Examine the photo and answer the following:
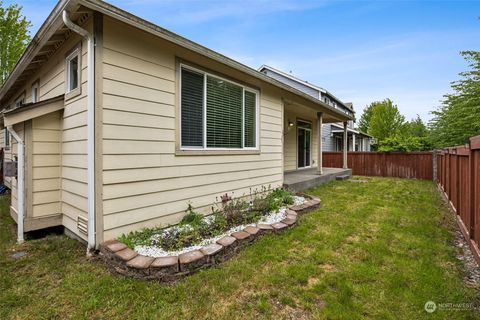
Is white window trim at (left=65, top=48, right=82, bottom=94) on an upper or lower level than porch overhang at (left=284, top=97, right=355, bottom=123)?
lower

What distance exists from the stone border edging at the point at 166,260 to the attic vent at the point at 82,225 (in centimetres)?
42

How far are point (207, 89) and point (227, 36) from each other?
747 cm

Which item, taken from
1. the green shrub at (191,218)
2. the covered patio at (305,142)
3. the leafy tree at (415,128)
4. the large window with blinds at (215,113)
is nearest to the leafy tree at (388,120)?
the leafy tree at (415,128)

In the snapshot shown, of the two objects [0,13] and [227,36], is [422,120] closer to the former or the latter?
[227,36]

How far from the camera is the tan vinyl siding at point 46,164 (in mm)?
3617

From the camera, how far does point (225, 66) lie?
4750 mm

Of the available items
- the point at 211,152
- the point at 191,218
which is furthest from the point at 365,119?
the point at 191,218

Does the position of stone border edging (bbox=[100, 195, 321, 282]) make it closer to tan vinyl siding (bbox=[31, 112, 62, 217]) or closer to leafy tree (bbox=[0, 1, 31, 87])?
tan vinyl siding (bbox=[31, 112, 62, 217])

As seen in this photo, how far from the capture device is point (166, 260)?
2668 millimetres

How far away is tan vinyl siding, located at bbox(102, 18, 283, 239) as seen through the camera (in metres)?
3.11

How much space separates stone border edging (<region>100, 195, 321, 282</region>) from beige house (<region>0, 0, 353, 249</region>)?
0.38 meters

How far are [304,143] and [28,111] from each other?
1003 centimetres

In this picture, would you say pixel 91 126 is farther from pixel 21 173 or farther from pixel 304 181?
pixel 304 181

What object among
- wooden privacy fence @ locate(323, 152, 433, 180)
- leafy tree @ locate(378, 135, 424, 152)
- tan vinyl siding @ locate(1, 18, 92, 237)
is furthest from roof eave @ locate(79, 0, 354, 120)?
leafy tree @ locate(378, 135, 424, 152)
